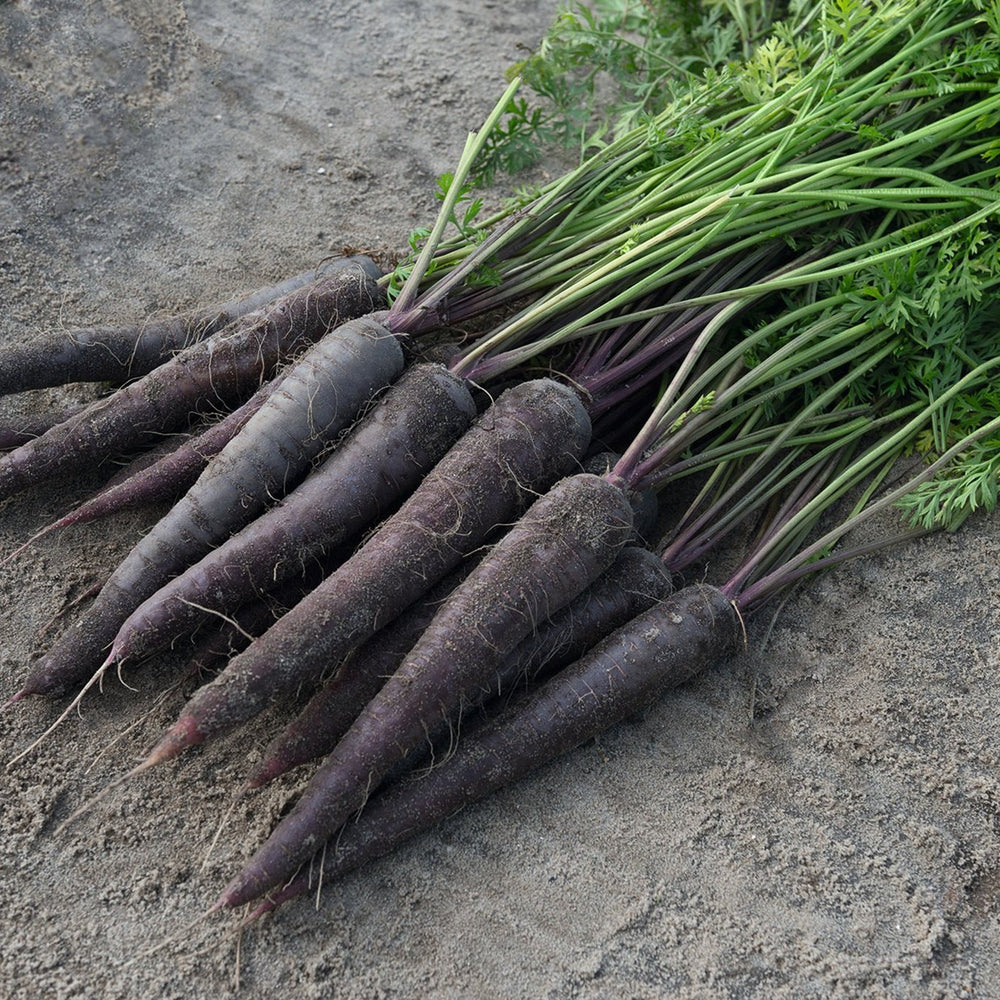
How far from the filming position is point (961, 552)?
2988 mm

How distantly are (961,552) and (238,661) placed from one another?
231 cm

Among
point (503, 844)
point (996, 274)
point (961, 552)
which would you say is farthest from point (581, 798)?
point (996, 274)

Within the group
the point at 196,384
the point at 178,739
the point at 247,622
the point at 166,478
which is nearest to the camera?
the point at 178,739

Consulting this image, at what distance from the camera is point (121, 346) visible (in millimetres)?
3400

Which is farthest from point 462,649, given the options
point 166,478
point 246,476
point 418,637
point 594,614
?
point 166,478

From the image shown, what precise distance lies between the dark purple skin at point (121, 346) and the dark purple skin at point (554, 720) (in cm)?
175

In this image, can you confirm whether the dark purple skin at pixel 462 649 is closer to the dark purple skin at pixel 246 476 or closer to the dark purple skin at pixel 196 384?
the dark purple skin at pixel 246 476

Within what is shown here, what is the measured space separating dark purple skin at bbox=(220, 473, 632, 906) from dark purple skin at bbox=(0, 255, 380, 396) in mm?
1384

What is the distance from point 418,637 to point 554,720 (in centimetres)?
47

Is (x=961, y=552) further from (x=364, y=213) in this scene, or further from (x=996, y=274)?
(x=364, y=213)

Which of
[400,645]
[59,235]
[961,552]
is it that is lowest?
[961,552]

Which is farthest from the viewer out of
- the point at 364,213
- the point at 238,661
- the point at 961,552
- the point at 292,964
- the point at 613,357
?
the point at 364,213

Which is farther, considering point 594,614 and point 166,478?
point 166,478

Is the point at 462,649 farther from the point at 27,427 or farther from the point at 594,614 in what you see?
the point at 27,427
